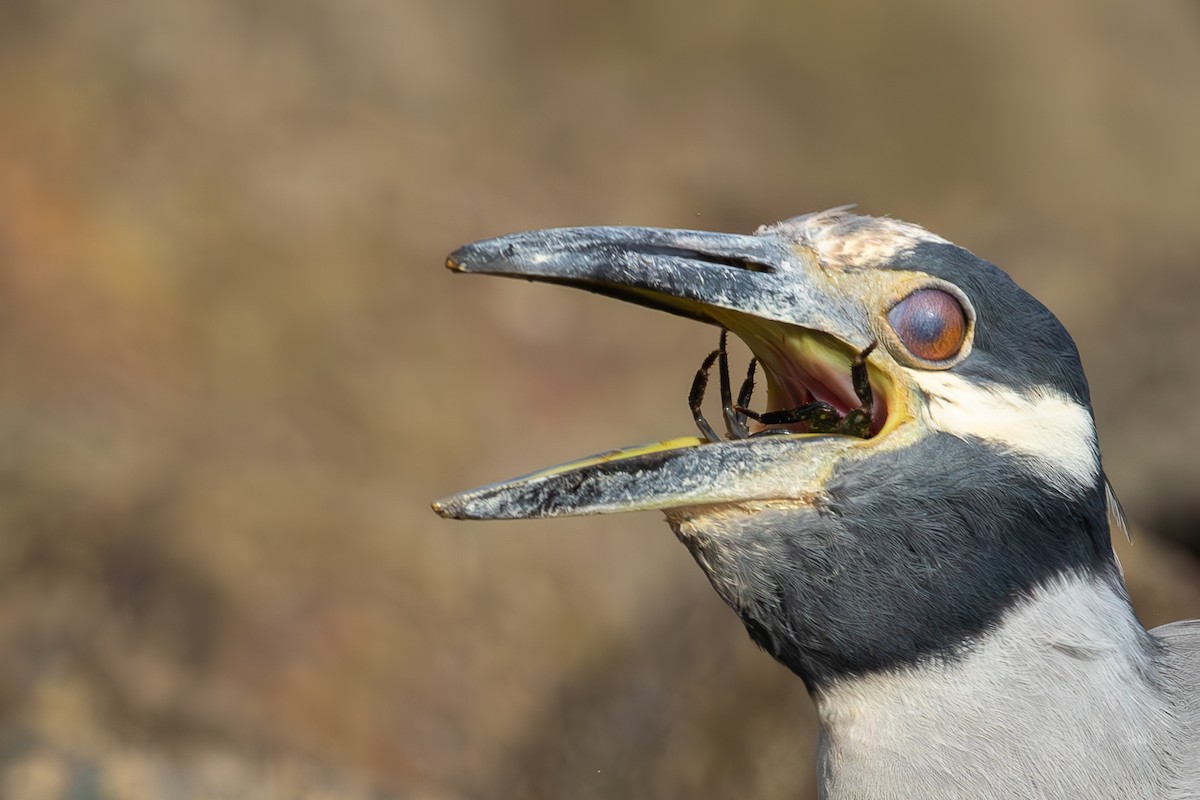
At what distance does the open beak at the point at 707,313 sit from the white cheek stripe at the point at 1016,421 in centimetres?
7

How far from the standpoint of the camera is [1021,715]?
2225 millimetres

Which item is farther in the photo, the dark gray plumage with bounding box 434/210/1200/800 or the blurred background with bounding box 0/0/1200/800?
the blurred background with bounding box 0/0/1200/800

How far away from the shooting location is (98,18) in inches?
231

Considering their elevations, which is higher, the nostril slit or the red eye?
the nostril slit

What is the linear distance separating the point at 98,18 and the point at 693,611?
12.7 ft

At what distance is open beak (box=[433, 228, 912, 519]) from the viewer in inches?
84.4

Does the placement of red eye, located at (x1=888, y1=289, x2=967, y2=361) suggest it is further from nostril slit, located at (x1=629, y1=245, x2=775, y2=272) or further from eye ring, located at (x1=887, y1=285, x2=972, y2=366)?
nostril slit, located at (x1=629, y1=245, x2=775, y2=272)

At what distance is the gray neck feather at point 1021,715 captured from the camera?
2207 mm

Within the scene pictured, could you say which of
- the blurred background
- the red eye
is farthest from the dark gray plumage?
the blurred background

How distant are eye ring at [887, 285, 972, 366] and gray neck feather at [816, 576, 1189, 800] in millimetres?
451

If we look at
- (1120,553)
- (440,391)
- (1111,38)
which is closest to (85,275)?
(440,391)

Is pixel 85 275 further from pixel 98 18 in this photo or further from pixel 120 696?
pixel 120 696

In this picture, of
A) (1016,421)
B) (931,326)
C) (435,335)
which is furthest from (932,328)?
(435,335)

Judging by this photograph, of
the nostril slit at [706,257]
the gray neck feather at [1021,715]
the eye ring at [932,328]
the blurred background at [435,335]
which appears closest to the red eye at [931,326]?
the eye ring at [932,328]
